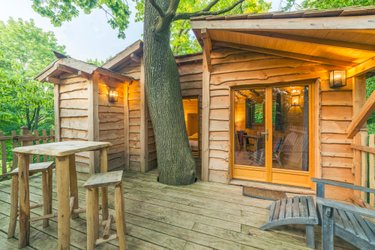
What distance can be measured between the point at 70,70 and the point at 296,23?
14.7 feet

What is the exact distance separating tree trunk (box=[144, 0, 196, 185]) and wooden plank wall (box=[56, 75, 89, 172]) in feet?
5.76

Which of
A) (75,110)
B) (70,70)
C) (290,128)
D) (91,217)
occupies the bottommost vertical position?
(91,217)

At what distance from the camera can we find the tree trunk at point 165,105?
3.13 meters

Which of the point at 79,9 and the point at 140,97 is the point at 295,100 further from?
the point at 79,9

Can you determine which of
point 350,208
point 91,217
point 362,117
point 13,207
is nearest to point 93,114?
point 13,207

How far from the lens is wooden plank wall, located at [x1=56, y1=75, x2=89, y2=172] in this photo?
3.70 meters

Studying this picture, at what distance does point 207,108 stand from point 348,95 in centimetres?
238

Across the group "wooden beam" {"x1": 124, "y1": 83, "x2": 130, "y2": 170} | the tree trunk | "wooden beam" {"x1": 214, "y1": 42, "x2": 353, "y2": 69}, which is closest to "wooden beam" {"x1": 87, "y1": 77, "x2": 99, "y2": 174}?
"wooden beam" {"x1": 124, "y1": 83, "x2": 130, "y2": 170}

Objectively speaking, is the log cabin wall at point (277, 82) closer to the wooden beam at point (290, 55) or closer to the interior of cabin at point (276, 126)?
the wooden beam at point (290, 55)

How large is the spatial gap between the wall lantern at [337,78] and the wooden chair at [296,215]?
1.92 meters

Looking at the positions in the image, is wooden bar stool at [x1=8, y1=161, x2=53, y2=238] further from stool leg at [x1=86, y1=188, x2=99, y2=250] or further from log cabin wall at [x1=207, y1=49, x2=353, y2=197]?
log cabin wall at [x1=207, y1=49, x2=353, y2=197]

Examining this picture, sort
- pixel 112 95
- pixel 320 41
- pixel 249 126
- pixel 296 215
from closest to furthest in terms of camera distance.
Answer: pixel 296 215 → pixel 320 41 → pixel 249 126 → pixel 112 95

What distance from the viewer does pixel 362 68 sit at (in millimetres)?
2188

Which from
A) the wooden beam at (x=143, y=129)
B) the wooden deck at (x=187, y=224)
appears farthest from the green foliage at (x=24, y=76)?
the wooden beam at (x=143, y=129)
